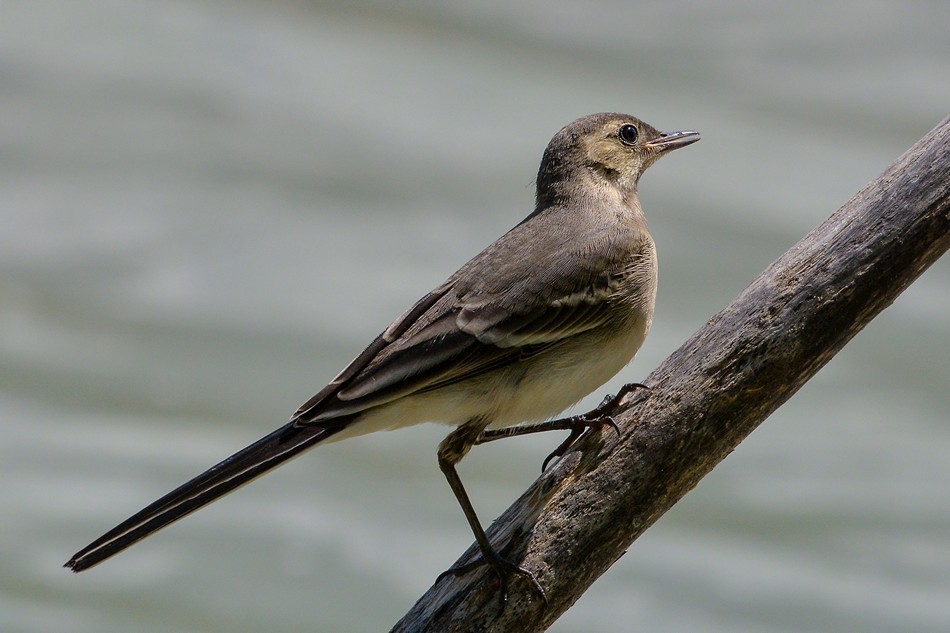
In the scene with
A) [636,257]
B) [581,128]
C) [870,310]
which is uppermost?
[581,128]

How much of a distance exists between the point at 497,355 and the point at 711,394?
0.93m

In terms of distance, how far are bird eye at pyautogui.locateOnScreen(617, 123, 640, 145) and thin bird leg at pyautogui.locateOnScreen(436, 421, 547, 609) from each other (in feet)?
6.46

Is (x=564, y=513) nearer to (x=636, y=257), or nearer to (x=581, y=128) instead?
(x=636, y=257)

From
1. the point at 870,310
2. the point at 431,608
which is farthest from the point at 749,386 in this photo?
the point at 431,608

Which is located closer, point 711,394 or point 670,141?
point 711,394

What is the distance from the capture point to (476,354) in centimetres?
474

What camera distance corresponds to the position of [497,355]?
4758mm

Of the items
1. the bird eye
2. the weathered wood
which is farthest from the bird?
the bird eye

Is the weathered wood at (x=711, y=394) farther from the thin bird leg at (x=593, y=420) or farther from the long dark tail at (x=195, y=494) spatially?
the long dark tail at (x=195, y=494)

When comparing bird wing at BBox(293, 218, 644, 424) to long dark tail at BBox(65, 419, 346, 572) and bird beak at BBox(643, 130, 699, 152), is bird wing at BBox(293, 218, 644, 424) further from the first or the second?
bird beak at BBox(643, 130, 699, 152)

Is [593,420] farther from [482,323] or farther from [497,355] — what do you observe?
[482,323]

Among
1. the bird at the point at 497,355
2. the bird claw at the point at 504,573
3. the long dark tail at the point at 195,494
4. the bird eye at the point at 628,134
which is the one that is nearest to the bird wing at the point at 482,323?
the bird at the point at 497,355

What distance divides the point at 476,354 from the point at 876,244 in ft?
5.41

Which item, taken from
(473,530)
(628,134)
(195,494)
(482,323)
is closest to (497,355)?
(482,323)
